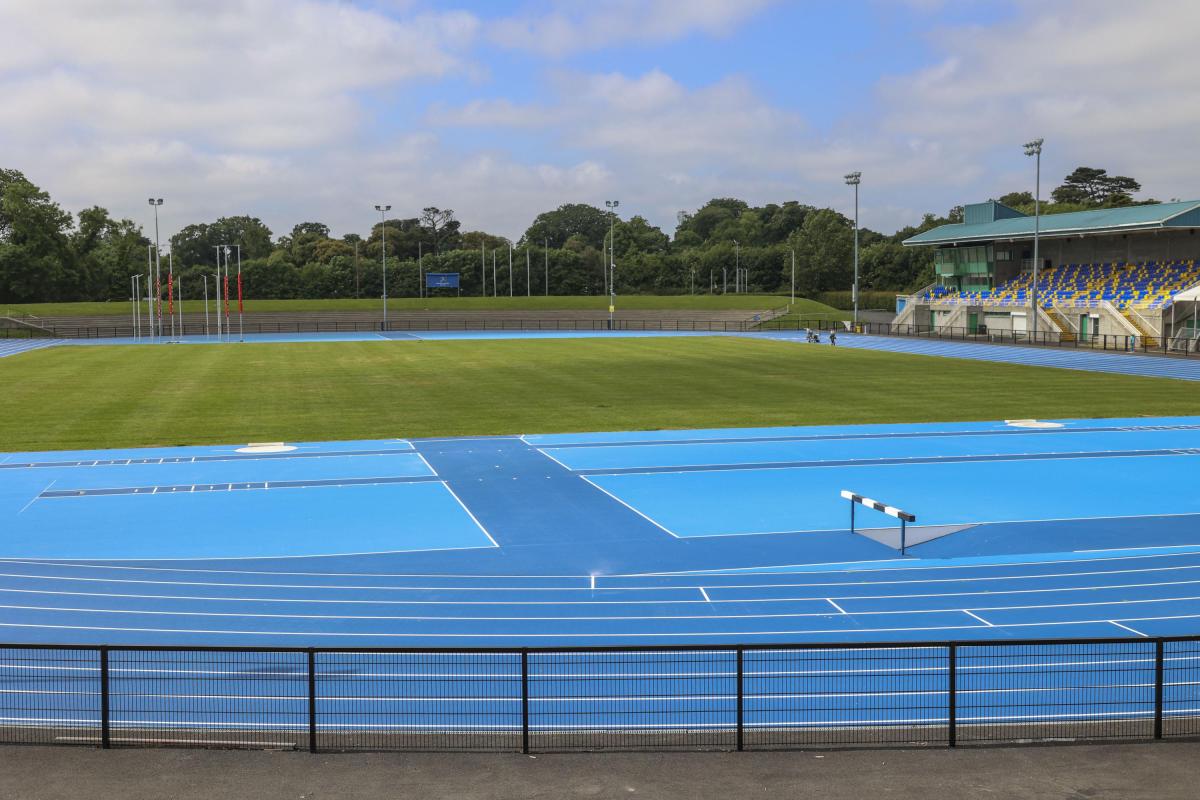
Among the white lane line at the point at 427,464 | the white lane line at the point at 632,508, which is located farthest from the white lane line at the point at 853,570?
→ the white lane line at the point at 427,464

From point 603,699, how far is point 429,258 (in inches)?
5594

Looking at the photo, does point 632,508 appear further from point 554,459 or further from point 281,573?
point 281,573

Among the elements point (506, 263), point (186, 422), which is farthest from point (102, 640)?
point (506, 263)

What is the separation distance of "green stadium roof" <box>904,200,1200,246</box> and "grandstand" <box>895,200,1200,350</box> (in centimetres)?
9

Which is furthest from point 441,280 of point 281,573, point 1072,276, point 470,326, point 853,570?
point 853,570

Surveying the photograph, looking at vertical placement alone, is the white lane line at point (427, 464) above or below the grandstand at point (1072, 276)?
below

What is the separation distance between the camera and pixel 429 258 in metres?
150

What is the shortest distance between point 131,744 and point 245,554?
380 inches

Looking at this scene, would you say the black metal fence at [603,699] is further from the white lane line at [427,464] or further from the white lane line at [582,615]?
the white lane line at [427,464]

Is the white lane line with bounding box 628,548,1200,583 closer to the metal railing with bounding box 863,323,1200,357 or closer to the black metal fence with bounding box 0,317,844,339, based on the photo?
the metal railing with bounding box 863,323,1200,357

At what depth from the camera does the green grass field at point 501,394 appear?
35.7 meters

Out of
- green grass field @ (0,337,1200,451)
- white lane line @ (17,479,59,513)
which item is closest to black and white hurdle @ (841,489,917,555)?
green grass field @ (0,337,1200,451)

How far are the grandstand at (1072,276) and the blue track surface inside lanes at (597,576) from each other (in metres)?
45.7

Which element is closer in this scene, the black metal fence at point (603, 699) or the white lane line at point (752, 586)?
the black metal fence at point (603, 699)
